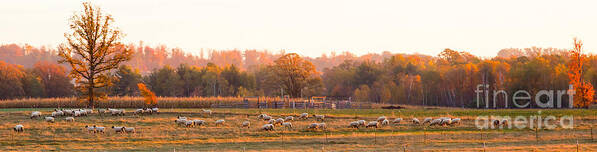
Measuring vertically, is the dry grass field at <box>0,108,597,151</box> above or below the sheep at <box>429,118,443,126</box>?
below

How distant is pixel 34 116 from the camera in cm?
5134

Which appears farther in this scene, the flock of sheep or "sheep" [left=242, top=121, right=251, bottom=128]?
"sheep" [left=242, top=121, right=251, bottom=128]

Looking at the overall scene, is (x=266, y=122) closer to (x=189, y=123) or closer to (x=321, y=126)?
(x=321, y=126)

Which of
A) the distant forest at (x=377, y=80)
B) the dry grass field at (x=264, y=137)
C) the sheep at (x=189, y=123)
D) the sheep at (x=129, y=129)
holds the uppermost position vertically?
the distant forest at (x=377, y=80)

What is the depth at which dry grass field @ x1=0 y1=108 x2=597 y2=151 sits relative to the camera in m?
36.8

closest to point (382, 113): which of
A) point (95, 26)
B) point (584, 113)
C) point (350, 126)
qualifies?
point (350, 126)

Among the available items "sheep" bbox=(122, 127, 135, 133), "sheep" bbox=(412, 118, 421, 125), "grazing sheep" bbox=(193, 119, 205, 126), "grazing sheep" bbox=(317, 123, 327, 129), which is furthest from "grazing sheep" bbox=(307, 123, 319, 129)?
"sheep" bbox=(122, 127, 135, 133)

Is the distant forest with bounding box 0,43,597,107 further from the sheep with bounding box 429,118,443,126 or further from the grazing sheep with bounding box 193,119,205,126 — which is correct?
the sheep with bounding box 429,118,443,126

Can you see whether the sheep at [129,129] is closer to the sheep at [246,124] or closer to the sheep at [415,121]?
the sheep at [246,124]

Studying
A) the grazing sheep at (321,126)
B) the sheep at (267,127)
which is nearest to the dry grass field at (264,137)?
the sheep at (267,127)

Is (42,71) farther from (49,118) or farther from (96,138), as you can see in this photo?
(96,138)

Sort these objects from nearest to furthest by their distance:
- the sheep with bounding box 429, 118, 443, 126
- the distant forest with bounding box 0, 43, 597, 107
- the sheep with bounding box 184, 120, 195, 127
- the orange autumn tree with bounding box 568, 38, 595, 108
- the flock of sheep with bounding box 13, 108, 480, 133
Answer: the flock of sheep with bounding box 13, 108, 480, 133
the sheep with bounding box 184, 120, 195, 127
the sheep with bounding box 429, 118, 443, 126
the orange autumn tree with bounding box 568, 38, 595, 108
the distant forest with bounding box 0, 43, 597, 107

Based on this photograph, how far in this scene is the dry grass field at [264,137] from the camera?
121 feet

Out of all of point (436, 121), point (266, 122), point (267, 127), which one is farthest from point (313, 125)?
point (436, 121)
